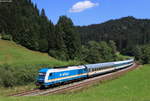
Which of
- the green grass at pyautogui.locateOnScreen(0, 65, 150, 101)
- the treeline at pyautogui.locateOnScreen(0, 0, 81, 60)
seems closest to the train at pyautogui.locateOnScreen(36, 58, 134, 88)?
the green grass at pyautogui.locateOnScreen(0, 65, 150, 101)

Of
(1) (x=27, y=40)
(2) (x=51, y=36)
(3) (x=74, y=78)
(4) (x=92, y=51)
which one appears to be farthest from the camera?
(2) (x=51, y=36)

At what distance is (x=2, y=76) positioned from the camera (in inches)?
1209

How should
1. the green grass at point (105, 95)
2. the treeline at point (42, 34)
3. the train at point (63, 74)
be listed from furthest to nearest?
the treeline at point (42, 34), the train at point (63, 74), the green grass at point (105, 95)

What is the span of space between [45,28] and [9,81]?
2727 inches

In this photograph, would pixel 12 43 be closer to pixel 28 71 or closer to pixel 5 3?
pixel 5 3

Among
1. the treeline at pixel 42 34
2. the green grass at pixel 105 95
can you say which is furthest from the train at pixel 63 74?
the treeline at pixel 42 34

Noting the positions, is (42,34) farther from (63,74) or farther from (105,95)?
(105,95)

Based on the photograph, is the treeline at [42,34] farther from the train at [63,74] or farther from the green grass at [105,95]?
the green grass at [105,95]

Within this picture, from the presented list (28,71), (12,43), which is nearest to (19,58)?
(12,43)

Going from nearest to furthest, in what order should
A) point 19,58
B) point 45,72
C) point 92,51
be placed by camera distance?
1. point 45,72
2. point 19,58
3. point 92,51

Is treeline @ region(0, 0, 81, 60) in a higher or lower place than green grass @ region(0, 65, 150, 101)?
higher

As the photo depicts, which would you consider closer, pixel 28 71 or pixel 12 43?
pixel 28 71

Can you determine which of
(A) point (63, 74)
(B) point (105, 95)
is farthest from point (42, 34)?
(B) point (105, 95)

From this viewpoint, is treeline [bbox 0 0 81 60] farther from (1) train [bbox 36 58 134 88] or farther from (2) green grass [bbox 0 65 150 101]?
(2) green grass [bbox 0 65 150 101]
